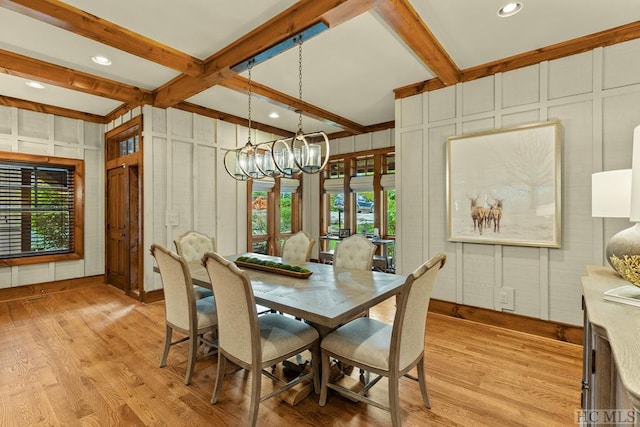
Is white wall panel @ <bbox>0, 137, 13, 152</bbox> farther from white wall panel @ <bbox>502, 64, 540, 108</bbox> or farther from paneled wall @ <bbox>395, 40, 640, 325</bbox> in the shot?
white wall panel @ <bbox>502, 64, 540, 108</bbox>

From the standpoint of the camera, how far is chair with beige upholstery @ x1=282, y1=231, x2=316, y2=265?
350 cm

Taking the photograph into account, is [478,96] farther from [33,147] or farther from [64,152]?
[33,147]

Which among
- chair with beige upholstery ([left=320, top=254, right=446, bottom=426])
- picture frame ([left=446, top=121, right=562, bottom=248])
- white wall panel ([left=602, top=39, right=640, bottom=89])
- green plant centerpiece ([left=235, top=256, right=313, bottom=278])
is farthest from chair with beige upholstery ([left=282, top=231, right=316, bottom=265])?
white wall panel ([left=602, top=39, right=640, bottom=89])

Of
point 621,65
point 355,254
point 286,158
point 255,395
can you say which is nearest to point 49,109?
point 286,158

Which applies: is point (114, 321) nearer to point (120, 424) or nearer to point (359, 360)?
point (120, 424)

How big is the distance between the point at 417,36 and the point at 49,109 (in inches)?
207

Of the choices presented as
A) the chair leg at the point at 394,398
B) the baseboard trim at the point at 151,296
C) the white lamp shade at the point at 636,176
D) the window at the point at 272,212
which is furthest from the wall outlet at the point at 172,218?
the white lamp shade at the point at 636,176

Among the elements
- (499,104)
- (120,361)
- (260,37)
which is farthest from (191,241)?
(499,104)

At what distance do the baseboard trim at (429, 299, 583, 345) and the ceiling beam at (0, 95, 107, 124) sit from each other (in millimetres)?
5880

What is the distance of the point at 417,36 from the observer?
2633 mm

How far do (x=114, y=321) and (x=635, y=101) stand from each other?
561 cm

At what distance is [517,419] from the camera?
1.92 meters

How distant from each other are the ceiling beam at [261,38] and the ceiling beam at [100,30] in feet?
0.86

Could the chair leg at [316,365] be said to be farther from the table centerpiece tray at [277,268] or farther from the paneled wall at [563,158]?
the paneled wall at [563,158]
